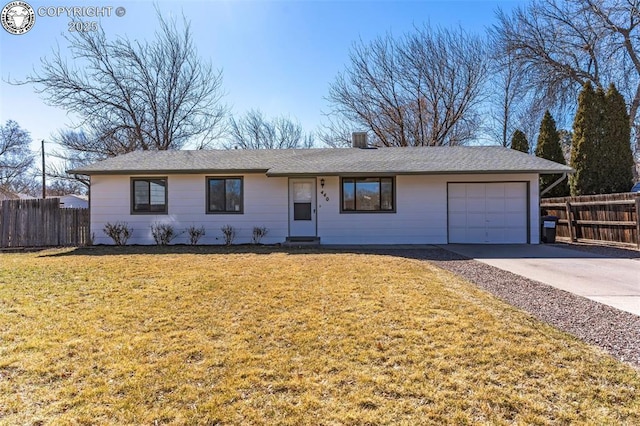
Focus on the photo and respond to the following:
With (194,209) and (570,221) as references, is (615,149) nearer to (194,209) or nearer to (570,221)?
(570,221)

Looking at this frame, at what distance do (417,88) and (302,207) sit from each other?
1465 centimetres

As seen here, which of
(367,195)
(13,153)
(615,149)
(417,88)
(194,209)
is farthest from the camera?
(13,153)

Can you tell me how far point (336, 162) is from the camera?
12.3m

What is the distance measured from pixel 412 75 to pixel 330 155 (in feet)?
40.5

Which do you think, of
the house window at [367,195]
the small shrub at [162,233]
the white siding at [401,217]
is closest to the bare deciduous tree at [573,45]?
the white siding at [401,217]

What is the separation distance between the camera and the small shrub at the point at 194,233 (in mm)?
11984

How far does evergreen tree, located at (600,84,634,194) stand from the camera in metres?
12.6

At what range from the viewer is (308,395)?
2559mm

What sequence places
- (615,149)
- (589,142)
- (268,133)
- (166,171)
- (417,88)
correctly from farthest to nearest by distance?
(268,133) < (417,88) < (589,142) < (615,149) < (166,171)

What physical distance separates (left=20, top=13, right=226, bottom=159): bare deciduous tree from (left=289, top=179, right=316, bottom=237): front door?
13.9 meters

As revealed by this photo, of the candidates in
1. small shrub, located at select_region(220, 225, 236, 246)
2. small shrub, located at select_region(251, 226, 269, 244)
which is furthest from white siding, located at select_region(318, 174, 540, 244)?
small shrub, located at select_region(220, 225, 236, 246)

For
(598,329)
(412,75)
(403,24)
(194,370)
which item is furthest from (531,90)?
(194,370)

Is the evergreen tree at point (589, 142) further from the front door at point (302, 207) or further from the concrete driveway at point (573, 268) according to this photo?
the front door at point (302, 207)

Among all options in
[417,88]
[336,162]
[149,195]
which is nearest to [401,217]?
[336,162]
